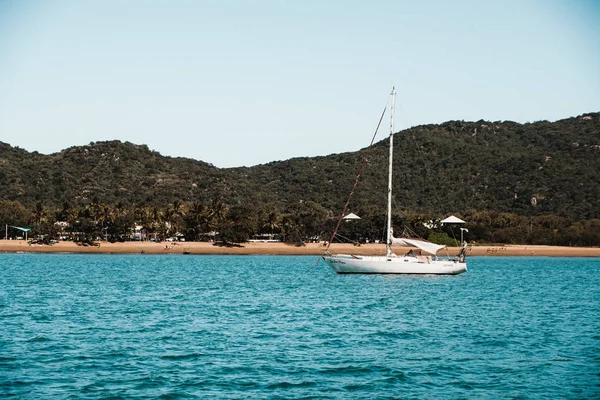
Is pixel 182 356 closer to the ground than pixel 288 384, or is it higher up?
higher up

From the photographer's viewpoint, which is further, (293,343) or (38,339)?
(38,339)

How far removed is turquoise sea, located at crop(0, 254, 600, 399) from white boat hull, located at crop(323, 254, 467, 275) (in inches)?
443

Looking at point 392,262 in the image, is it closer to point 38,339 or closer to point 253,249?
point 38,339

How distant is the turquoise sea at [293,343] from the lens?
24562 mm

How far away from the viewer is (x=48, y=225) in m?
157

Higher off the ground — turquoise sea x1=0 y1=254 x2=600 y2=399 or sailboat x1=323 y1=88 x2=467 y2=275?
sailboat x1=323 y1=88 x2=467 y2=275

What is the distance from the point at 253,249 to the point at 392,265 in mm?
84833

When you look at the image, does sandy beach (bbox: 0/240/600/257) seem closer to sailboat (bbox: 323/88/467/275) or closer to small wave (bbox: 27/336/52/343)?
sailboat (bbox: 323/88/467/275)

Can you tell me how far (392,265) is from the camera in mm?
73125

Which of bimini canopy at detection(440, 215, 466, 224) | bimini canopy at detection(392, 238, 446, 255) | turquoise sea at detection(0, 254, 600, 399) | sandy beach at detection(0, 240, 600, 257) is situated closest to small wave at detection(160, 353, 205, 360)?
turquoise sea at detection(0, 254, 600, 399)

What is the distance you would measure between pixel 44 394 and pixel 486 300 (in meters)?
39.4

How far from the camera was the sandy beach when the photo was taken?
5792 inches

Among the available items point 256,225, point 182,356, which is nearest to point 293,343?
point 182,356

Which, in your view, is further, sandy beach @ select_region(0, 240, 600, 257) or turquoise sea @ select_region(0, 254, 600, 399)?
sandy beach @ select_region(0, 240, 600, 257)
